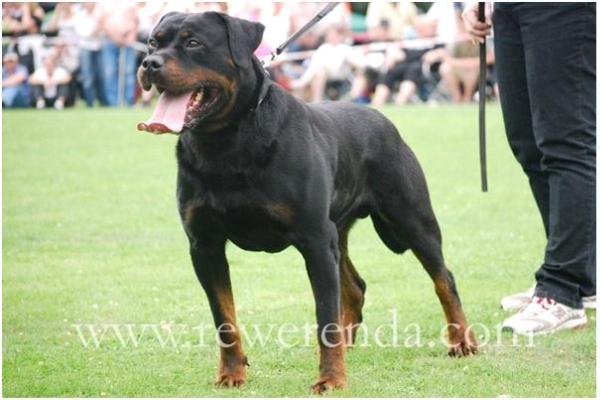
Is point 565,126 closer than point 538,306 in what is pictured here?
Yes

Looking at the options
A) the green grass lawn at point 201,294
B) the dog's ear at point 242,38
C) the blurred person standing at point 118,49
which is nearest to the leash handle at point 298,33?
the dog's ear at point 242,38

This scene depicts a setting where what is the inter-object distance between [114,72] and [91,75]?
0.45 m

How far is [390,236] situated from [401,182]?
27cm

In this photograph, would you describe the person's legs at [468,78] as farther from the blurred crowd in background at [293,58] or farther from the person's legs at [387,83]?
the person's legs at [387,83]

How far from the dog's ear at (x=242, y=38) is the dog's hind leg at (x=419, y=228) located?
3.05 feet

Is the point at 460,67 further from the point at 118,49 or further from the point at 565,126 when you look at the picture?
the point at 565,126

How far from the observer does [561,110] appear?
486cm

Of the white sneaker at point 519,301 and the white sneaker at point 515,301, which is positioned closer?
the white sneaker at point 519,301

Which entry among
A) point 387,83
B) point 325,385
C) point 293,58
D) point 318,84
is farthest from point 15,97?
point 325,385

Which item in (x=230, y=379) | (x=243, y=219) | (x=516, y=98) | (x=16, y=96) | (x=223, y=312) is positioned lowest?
(x=16, y=96)

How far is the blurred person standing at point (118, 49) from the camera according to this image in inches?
814

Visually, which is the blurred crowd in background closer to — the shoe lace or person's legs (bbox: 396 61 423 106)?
person's legs (bbox: 396 61 423 106)

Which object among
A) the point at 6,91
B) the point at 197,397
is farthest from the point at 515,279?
the point at 6,91

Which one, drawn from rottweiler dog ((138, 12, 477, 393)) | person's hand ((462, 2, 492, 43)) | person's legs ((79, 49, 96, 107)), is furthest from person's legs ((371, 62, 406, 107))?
rottweiler dog ((138, 12, 477, 393))
